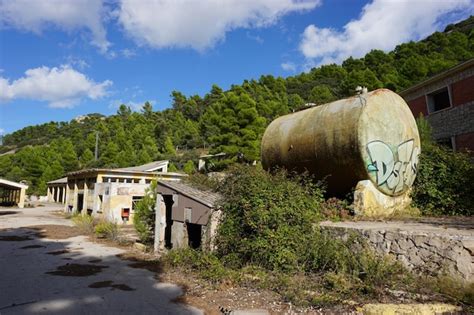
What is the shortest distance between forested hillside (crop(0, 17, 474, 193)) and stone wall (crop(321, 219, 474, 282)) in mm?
22157

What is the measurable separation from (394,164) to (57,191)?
164 ft

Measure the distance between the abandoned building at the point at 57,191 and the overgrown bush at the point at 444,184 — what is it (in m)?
43.2

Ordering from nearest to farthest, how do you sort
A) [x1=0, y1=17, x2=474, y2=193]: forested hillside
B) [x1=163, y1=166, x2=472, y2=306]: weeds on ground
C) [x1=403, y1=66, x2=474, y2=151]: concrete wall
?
[x1=163, y1=166, x2=472, y2=306]: weeds on ground
[x1=403, y1=66, x2=474, y2=151]: concrete wall
[x1=0, y1=17, x2=474, y2=193]: forested hillside

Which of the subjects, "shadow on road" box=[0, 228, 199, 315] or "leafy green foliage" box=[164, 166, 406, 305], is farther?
"shadow on road" box=[0, 228, 199, 315]

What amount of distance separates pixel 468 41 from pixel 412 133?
37.9 metres

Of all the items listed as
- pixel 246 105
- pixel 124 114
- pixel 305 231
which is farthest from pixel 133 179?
pixel 124 114

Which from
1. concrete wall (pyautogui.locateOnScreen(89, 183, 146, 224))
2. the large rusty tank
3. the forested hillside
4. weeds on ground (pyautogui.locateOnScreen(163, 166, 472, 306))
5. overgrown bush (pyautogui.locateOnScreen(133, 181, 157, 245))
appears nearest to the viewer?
weeds on ground (pyautogui.locateOnScreen(163, 166, 472, 306))

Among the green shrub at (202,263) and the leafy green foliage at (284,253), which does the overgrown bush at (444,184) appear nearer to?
the leafy green foliage at (284,253)

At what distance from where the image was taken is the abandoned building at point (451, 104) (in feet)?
50.9

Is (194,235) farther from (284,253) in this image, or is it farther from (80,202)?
(80,202)

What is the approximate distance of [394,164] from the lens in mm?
9422

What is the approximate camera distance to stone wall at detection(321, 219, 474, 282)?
206 inches

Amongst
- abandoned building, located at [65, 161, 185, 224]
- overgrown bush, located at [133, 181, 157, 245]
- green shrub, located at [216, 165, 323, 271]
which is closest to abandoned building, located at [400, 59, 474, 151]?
green shrub, located at [216, 165, 323, 271]

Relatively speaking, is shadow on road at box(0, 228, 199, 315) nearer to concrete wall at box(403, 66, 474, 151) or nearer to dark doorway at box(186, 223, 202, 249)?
dark doorway at box(186, 223, 202, 249)
